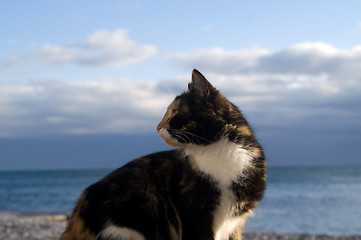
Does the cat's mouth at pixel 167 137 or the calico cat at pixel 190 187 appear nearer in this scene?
the calico cat at pixel 190 187

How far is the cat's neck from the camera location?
3.29 meters

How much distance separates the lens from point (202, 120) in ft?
10.9

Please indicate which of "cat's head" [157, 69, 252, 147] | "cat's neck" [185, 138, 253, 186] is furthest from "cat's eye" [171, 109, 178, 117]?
"cat's neck" [185, 138, 253, 186]

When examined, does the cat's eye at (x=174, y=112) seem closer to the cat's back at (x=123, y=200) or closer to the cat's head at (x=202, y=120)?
the cat's head at (x=202, y=120)

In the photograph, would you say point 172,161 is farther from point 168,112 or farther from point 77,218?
A: point 77,218

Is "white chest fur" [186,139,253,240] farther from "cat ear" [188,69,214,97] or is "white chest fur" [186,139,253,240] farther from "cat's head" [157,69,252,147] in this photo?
"cat ear" [188,69,214,97]

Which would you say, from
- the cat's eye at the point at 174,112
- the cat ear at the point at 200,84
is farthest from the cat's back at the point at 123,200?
the cat ear at the point at 200,84

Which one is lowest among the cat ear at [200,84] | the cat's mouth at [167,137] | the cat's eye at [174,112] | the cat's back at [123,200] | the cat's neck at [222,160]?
the cat's back at [123,200]

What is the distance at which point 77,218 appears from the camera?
3336 millimetres

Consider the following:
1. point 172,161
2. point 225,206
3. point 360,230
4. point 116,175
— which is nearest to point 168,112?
point 172,161

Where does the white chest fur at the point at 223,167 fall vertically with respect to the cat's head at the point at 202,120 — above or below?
below

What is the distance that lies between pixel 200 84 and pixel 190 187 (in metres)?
0.83

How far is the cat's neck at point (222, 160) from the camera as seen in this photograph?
3291mm

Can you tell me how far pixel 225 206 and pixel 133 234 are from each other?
2.43 feet
